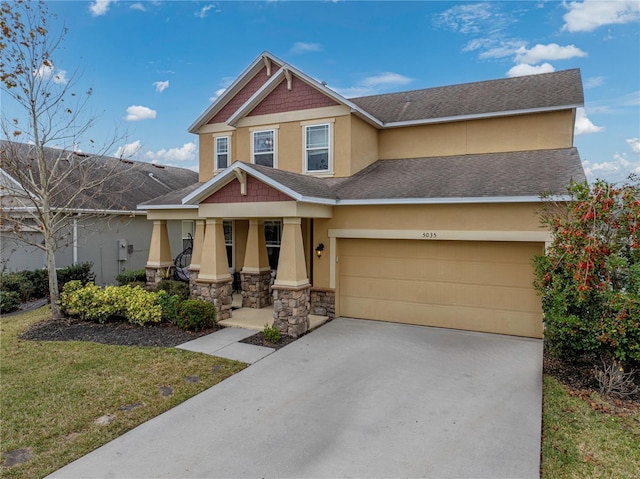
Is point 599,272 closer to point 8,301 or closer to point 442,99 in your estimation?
point 442,99

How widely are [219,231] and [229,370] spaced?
14.6 feet

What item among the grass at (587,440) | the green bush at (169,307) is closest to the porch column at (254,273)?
the green bush at (169,307)

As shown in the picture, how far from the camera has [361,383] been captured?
262 inches

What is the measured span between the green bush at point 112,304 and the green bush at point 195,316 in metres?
0.82

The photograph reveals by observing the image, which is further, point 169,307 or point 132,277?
point 132,277

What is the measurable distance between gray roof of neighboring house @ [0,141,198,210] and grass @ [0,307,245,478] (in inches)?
205

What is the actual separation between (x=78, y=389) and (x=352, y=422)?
177 inches

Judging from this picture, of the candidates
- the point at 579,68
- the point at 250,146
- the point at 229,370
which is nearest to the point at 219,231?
the point at 250,146

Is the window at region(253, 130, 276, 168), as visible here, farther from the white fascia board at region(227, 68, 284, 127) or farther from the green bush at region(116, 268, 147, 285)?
the green bush at region(116, 268, 147, 285)

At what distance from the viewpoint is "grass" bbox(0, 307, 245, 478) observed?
4.84m

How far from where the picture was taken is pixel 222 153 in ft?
45.0

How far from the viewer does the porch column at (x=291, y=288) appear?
30.2 ft

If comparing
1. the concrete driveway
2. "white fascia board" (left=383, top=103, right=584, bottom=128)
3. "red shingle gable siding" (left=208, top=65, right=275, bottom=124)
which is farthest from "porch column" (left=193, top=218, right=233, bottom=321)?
"white fascia board" (left=383, top=103, right=584, bottom=128)

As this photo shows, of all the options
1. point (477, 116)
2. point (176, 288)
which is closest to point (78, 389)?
point (176, 288)
